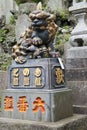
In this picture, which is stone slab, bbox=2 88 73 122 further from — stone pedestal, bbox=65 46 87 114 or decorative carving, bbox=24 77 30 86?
stone pedestal, bbox=65 46 87 114

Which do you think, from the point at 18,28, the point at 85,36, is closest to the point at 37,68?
the point at 85,36

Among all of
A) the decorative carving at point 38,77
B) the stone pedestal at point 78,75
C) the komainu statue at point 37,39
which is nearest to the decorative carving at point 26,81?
the decorative carving at point 38,77

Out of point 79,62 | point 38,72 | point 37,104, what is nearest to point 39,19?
point 38,72

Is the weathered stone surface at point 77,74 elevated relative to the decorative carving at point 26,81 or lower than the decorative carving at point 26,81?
elevated

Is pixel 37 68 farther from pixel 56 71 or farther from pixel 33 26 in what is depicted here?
pixel 33 26

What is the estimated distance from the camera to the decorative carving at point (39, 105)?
4445mm

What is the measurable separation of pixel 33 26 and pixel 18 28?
834 cm

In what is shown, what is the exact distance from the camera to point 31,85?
460 centimetres

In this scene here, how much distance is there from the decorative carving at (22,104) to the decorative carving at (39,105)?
0.15 m

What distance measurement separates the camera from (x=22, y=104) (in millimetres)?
4625

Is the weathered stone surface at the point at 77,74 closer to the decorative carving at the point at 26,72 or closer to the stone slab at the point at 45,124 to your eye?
the stone slab at the point at 45,124

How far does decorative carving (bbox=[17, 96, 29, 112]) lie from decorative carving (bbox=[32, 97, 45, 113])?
0.49 ft

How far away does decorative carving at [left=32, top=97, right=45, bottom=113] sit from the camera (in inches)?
175

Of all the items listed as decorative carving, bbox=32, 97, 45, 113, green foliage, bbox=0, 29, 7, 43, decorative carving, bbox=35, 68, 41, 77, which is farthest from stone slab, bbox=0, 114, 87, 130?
green foliage, bbox=0, 29, 7, 43
